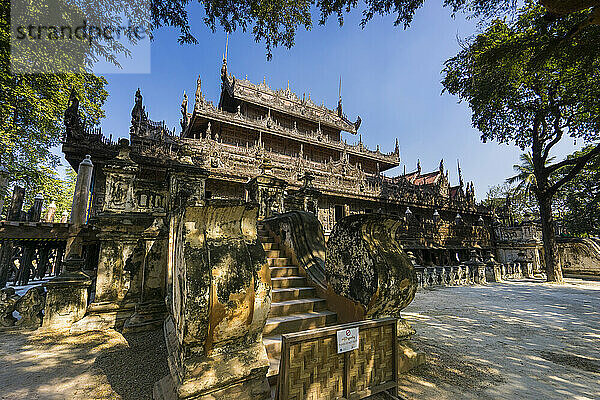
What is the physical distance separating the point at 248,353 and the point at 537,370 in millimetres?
3807

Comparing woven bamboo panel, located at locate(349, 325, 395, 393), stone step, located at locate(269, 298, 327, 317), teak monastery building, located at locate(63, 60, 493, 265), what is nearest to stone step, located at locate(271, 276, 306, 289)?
stone step, located at locate(269, 298, 327, 317)

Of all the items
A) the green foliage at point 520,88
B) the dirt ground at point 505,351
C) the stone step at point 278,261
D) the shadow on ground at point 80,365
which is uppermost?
the green foliage at point 520,88

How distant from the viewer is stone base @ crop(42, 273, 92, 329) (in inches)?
171

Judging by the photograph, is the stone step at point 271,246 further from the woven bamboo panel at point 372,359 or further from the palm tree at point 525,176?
the palm tree at point 525,176

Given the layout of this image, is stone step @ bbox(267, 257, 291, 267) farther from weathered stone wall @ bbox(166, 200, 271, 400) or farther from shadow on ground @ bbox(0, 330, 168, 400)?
weathered stone wall @ bbox(166, 200, 271, 400)

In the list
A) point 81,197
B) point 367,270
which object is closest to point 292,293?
point 367,270

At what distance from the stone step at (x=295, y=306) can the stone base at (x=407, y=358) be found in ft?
4.25

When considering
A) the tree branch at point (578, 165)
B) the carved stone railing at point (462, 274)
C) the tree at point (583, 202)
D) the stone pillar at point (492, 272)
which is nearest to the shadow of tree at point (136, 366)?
the carved stone railing at point (462, 274)

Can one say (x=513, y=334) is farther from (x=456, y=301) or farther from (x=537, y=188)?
(x=537, y=188)

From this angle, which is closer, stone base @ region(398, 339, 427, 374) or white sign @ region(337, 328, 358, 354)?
white sign @ region(337, 328, 358, 354)

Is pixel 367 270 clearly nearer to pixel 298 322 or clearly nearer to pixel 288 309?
pixel 298 322

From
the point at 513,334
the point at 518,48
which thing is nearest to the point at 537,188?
the point at 518,48

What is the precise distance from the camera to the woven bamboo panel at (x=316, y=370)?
2275 mm

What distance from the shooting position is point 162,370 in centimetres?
306
